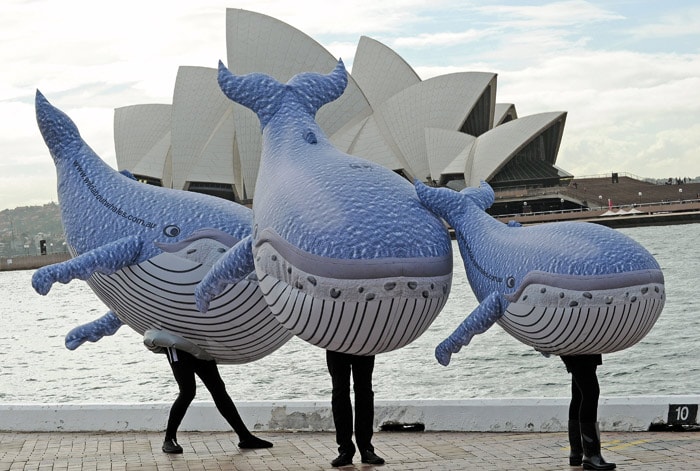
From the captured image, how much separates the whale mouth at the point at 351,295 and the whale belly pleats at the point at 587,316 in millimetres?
393

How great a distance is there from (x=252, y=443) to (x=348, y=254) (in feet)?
6.79

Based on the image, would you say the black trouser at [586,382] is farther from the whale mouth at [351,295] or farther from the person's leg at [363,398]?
the person's leg at [363,398]

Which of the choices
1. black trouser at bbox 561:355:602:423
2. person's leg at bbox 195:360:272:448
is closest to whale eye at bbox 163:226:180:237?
person's leg at bbox 195:360:272:448

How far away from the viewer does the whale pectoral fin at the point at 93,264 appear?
189 inches

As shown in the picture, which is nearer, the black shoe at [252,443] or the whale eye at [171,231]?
the whale eye at [171,231]

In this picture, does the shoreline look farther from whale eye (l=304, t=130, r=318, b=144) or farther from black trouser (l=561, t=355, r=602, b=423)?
whale eye (l=304, t=130, r=318, b=144)

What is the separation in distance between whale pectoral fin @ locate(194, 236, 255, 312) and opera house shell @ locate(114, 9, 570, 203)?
36.2 meters

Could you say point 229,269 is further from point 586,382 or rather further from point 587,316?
point 586,382

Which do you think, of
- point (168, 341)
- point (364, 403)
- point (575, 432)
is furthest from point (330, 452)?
point (575, 432)

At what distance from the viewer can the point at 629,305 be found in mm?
4188

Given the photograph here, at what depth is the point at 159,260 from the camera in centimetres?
496

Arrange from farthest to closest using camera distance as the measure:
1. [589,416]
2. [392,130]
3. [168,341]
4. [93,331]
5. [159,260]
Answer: [392,130], [93,331], [168,341], [159,260], [589,416]

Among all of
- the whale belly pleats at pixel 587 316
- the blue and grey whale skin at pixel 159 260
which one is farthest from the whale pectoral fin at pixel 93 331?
the whale belly pleats at pixel 587 316

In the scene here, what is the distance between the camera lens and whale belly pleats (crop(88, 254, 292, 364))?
4.92 m
